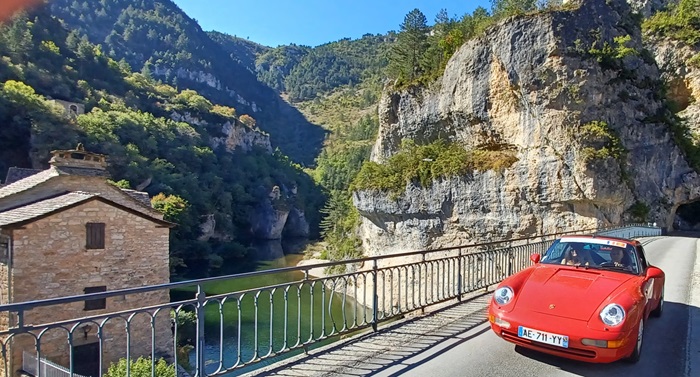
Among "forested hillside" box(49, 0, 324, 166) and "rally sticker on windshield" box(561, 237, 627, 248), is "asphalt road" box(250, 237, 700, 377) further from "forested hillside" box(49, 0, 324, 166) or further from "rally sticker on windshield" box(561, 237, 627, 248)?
"forested hillside" box(49, 0, 324, 166)

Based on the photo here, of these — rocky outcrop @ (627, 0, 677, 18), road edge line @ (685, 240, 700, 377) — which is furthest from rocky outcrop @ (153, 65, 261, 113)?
road edge line @ (685, 240, 700, 377)

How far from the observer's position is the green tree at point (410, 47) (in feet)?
116

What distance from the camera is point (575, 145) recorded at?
861 inches

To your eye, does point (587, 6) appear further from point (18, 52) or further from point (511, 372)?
point (18, 52)

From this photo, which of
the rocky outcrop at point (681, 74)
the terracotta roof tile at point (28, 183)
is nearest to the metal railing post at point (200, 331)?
the terracotta roof tile at point (28, 183)

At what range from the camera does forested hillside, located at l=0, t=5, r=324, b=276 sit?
41688 mm

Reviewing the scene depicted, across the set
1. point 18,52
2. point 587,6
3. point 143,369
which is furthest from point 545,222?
point 18,52

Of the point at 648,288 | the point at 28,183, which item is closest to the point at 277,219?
the point at 28,183

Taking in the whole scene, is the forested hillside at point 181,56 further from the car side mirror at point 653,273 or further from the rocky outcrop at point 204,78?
the car side mirror at point 653,273

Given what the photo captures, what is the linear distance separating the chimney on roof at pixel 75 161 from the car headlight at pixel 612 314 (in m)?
22.8

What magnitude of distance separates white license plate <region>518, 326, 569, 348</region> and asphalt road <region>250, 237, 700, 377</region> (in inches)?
15.9

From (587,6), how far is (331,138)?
328 ft

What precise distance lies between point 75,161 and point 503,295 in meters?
22.8

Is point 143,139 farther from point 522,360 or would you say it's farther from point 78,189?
point 522,360
